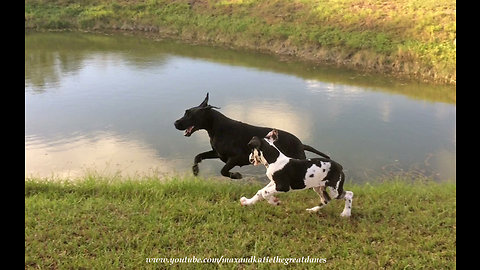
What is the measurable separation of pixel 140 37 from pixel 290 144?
17.7 meters

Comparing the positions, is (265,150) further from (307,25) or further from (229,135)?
(307,25)

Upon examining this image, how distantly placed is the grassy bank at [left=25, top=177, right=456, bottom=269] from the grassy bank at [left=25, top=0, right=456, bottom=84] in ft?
35.9

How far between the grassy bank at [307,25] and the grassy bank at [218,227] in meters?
10.9

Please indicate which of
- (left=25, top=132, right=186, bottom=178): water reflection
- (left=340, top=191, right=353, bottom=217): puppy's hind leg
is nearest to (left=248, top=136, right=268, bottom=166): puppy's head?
(left=340, top=191, right=353, bottom=217): puppy's hind leg

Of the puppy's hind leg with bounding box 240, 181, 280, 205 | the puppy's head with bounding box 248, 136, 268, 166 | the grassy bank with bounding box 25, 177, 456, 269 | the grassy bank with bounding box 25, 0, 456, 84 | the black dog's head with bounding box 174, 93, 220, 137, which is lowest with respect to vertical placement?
the grassy bank with bounding box 25, 177, 456, 269

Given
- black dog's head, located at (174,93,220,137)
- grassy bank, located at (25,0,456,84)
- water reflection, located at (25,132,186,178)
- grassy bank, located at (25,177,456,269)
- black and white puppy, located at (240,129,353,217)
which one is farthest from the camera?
grassy bank, located at (25,0,456,84)

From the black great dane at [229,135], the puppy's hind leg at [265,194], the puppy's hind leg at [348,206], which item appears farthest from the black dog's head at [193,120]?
the puppy's hind leg at [348,206]

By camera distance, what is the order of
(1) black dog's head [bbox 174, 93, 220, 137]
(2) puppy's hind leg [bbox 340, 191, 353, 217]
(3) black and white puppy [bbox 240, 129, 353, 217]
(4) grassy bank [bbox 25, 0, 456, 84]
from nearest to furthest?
(3) black and white puppy [bbox 240, 129, 353, 217] < (2) puppy's hind leg [bbox 340, 191, 353, 217] < (1) black dog's head [bbox 174, 93, 220, 137] < (4) grassy bank [bbox 25, 0, 456, 84]

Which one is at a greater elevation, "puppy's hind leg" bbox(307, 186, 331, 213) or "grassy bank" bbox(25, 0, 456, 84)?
"grassy bank" bbox(25, 0, 456, 84)

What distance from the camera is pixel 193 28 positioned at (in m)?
21.5

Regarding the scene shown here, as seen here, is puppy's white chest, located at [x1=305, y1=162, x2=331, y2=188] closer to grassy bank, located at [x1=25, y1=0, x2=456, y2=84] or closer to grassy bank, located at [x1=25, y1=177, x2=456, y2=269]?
grassy bank, located at [x1=25, y1=177, x2=456, y2=269]

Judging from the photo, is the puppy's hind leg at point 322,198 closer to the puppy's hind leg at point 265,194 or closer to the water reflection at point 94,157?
the puppy's hind leg at point 265,194

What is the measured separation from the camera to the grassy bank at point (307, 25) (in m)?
15.9

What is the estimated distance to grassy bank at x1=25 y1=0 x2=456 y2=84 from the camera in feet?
52.2
